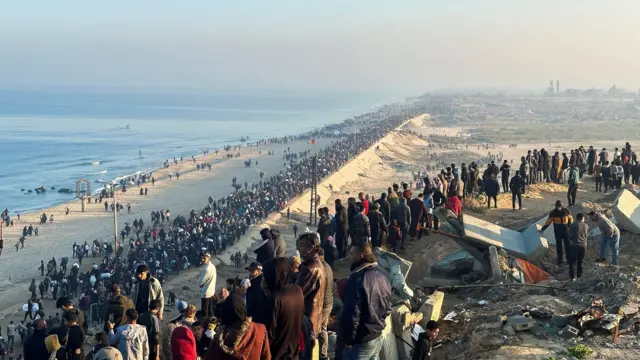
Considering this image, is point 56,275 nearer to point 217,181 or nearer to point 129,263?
point 129,263

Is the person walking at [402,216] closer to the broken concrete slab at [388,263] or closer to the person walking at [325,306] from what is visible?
the broken concrete slab at [388,263]

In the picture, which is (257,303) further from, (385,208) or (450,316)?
(385,208)

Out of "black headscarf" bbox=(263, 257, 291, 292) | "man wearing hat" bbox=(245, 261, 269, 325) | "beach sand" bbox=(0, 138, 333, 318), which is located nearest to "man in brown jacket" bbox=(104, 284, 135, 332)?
"man wearing hat" bbox=(245, 261, 269, 325)

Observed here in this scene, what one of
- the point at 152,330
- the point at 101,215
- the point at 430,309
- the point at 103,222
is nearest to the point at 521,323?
the point at 430,309

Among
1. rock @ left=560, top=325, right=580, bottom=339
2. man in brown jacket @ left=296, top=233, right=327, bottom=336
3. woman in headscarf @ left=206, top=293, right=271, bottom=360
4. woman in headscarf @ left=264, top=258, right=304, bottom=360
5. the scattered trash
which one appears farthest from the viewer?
the scattered trash

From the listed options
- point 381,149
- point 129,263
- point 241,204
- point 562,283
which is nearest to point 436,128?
point 381,149

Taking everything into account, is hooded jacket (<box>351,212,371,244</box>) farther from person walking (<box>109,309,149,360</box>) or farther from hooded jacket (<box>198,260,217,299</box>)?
person walking (<box>109,309,149,360</box>)

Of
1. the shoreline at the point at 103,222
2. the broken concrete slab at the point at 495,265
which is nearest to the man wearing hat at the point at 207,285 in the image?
the broken concrete slab at the point at 495,265
